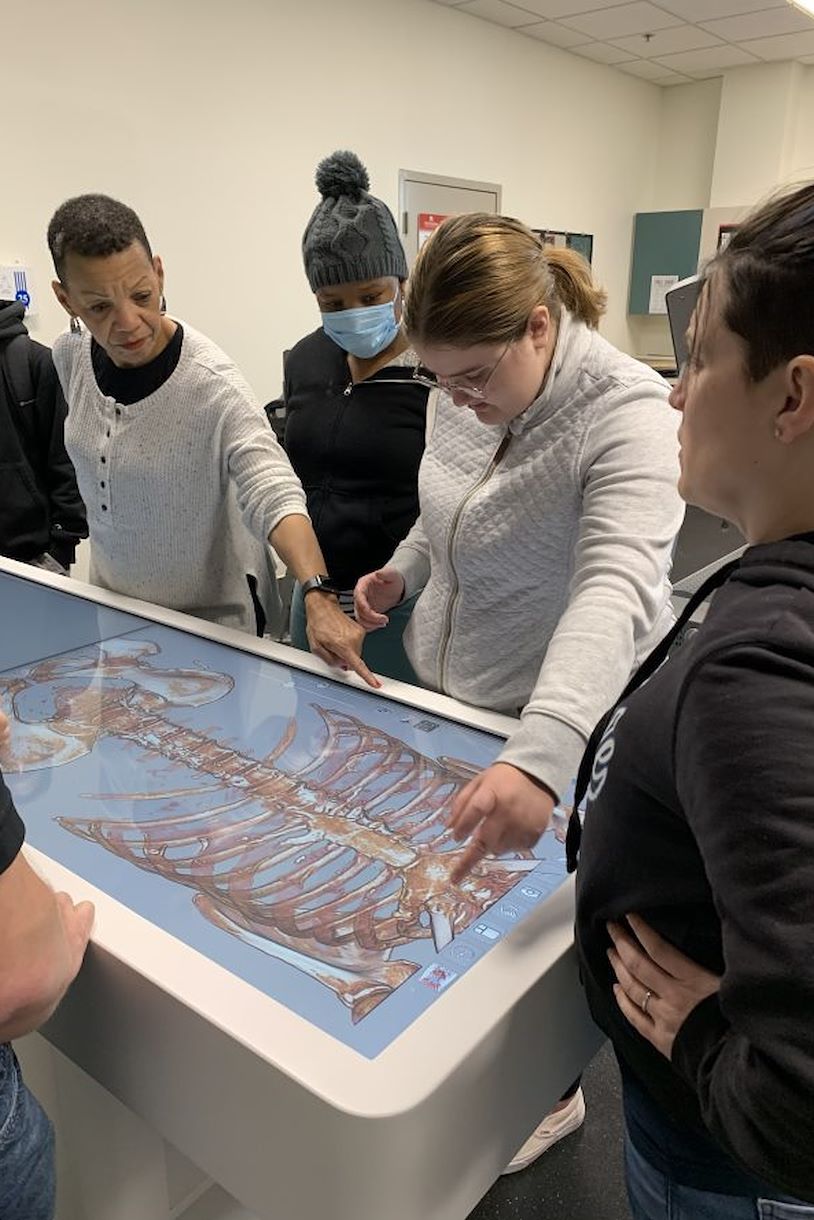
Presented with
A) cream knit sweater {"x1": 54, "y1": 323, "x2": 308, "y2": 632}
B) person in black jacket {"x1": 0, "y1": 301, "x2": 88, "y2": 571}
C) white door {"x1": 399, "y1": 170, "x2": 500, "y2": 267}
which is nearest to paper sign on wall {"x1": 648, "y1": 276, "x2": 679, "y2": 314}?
white door {"x1": 399, "y1": 170, "x2": 500, "y2": 267}

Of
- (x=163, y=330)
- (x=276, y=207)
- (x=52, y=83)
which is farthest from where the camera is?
(x=276, y=207)

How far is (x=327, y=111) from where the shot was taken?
387 centimetres

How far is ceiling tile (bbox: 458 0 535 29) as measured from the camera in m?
4.34

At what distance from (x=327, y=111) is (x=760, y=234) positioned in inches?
154

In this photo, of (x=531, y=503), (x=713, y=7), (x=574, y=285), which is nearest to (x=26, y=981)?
(x=531, y=503)

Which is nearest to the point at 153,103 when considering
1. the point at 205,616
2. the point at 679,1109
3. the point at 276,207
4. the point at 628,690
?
the point at 276,207

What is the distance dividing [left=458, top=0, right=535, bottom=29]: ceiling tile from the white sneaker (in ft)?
15.5

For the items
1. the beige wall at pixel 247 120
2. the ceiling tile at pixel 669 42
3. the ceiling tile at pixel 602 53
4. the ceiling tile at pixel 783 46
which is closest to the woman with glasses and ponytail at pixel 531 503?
the beige wall at pixel 247 120

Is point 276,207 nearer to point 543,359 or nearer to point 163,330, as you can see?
point 163,330

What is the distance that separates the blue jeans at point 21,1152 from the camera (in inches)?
28.8

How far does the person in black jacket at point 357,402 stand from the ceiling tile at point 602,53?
4441mm

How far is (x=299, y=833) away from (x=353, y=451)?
0.90 meters

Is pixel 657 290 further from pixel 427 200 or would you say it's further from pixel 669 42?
pixel 427 200

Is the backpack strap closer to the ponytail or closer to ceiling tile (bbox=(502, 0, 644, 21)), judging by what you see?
the ponytail
